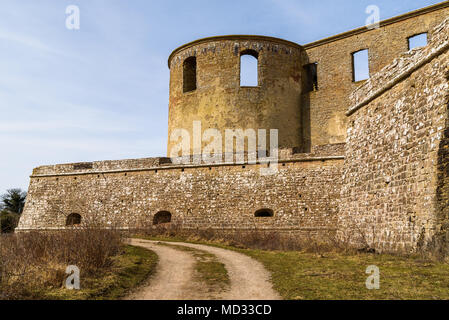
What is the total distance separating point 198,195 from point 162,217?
7.30 ft

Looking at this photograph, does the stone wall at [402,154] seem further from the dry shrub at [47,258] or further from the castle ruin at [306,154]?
the dry shrub at [47,258]

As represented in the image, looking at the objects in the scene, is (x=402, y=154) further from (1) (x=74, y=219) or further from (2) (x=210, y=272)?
(1) (x=74, y=219)

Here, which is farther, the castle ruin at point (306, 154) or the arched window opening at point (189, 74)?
the arched window opening at point (189, 74)

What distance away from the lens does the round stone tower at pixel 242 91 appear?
1820 centimetres

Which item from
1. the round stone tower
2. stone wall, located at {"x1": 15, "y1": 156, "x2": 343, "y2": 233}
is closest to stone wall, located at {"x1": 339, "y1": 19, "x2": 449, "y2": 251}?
stone wall, located at {"x1": 15, "y1": 156, "x2": 343, "y2": 233}

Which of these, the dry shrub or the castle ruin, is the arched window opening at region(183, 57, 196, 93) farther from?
the dry shrub

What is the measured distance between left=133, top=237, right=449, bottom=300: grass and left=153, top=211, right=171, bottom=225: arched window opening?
29.8 ft

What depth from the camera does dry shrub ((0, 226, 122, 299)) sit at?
567 cm

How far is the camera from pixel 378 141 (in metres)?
10.8

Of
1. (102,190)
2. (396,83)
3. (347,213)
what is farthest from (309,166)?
(102,190)

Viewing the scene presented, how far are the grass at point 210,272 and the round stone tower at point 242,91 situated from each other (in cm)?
911

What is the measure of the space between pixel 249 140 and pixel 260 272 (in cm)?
1089

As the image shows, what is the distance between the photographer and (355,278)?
636 cm

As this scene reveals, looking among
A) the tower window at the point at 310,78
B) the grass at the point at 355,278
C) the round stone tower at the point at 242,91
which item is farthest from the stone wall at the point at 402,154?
the tower window at the point at 310,78
